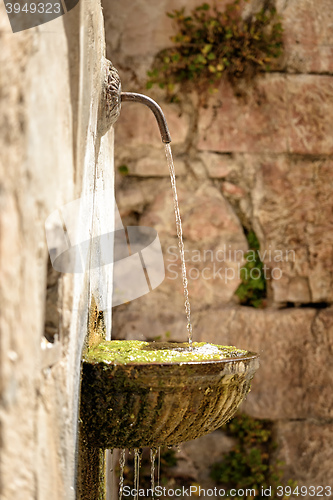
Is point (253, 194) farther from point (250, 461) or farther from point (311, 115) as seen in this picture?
point (250, 461)

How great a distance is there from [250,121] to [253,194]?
1.17ft

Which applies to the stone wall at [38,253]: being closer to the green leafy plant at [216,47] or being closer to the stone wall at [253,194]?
the stone wall at [253,194]

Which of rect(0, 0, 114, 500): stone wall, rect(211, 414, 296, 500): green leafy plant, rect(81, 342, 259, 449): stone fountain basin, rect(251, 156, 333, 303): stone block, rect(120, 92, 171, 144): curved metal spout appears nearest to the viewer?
rect(0, 0, 114, 500): stone wall

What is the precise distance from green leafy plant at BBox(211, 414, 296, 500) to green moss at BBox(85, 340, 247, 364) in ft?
4.02

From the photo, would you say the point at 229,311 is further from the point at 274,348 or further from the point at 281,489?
the point at 281,489

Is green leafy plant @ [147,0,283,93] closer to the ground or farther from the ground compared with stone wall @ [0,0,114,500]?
farther from the ground

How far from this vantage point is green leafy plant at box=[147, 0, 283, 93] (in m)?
2.44

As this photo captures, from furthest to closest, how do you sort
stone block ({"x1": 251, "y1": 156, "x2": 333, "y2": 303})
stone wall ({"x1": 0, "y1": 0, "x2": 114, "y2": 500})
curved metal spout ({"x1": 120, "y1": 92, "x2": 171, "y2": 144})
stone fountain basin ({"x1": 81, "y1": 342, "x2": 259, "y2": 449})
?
1. stone block ({"x1": 251, "y1": 156, "x2": 333, "y2": 303})
2. curved metal spout ({"x1": 120, "y1": 92, "x2": 171, "y2": 144})
3. stone fountain basin ({"x1": 81, "y1": 342, "x2": 259, "y2": 449})
4. stone wall ({"x1": 0, "y1": 0, "x2": 114, "y2": 500})

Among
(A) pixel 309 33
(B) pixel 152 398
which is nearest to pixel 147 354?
(B) pixel 152 398

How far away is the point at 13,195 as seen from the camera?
19.6 inches

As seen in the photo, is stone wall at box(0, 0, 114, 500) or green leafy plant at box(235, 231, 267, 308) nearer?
stone wall at box(0, 0, 114, 500)

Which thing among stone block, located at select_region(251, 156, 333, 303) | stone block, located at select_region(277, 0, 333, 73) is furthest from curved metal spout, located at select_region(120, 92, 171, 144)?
stone block, located at select_region(277, 0, 333, 73)

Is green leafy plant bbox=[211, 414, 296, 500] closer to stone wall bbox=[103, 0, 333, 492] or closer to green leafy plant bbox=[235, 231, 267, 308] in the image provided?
stone wall bbox=[103, 0, 333, 492]

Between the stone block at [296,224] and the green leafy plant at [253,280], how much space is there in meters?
0.05
